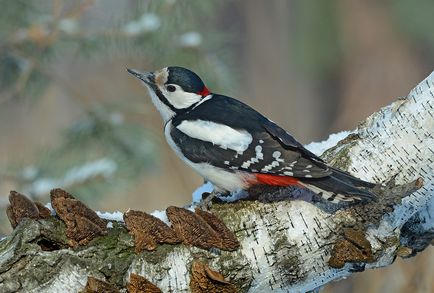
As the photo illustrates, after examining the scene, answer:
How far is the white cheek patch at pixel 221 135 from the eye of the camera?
253 centimetres

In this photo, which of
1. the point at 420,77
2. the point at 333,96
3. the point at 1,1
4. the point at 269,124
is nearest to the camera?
the point at 269,124

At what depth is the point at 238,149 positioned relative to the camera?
2.52 m

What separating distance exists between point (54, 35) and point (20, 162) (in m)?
0.72

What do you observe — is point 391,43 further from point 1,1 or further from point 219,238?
point 219,238

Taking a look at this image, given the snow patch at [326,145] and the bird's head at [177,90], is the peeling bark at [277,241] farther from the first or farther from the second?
the bird's head at [177,90]

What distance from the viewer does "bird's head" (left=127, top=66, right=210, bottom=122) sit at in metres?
2.88

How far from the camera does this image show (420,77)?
30.4 ft

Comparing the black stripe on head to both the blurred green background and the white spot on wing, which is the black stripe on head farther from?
the blurred green background

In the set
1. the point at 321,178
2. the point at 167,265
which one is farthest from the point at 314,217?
the point at 167,265

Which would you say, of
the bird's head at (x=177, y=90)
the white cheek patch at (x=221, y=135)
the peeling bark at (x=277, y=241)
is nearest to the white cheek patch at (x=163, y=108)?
the bird's head at (x=177, y=90)

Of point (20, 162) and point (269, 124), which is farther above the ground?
point (20, 162)

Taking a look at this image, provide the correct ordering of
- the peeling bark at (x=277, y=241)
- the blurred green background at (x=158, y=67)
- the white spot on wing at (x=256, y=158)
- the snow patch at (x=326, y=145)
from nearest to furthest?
the peeling bark at (x=277, y=241) → the white spot on wing at (x=256, y=158) → the snow patch at (x=326, y=145) → the blurred green background at (x=158, y=67)

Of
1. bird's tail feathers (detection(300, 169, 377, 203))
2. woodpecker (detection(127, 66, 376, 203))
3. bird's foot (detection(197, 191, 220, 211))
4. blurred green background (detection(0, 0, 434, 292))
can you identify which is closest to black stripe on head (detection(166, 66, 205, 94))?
woodpecker (detection(127, 66, 376, 203))

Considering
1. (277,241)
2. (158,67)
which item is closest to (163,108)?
(277,241)
